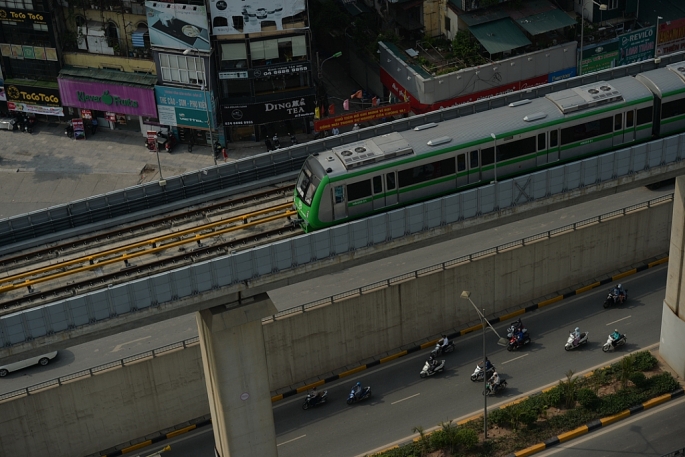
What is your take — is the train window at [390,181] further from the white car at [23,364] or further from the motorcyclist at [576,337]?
the white car at [23,364]

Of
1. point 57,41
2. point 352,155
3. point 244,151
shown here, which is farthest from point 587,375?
point 57,41

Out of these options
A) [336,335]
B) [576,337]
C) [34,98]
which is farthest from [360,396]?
[34,98]

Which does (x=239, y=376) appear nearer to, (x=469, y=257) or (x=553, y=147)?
(x=553, y=147)

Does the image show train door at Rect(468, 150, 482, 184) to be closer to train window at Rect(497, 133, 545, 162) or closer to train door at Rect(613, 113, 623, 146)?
train window at Rect(497, 133, 545, 162)

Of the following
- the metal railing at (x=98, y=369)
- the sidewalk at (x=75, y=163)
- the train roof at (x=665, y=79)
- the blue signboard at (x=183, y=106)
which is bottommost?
the metal railing at (x=98, y=369)

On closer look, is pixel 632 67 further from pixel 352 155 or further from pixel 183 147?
pixel 183 147

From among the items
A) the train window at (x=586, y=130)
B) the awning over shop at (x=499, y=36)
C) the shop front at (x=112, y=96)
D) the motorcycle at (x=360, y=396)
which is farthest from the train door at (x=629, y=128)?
the shop front at (x=112, y=96)

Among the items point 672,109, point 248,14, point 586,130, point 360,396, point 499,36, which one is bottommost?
point 360,396
